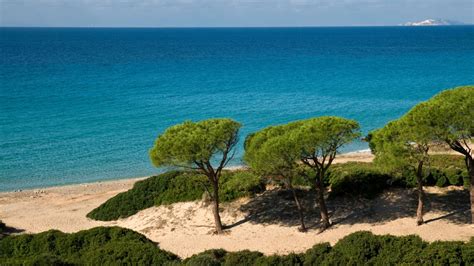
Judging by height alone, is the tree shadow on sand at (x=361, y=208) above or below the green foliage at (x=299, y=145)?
below

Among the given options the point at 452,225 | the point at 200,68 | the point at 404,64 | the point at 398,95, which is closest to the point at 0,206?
the point at 452,225

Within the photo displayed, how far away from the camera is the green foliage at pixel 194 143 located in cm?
2250

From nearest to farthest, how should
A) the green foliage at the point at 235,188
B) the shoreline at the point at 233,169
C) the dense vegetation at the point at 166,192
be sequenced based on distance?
the green foliage at the point at 235,188 < the dense vegetation at the point at 166,192 < the shoreline at the point at 233,169

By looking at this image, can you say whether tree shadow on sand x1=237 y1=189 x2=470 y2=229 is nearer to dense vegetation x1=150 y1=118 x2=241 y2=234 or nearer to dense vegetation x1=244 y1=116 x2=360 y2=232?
dense vegetation x1=244 y1=116 x2=360 y2=232

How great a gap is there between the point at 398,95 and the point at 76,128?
4193 centimetres

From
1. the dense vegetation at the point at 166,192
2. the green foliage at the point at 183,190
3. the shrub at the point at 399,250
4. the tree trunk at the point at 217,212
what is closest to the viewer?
the shrub at the point at 399,250

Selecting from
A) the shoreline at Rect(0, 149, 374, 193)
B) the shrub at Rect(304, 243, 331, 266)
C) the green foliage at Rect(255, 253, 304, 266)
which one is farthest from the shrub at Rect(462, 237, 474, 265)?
the shoreline at Rect(0, 149, 374, 193)

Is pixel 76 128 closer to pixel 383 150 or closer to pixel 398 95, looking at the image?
pixel 383 150

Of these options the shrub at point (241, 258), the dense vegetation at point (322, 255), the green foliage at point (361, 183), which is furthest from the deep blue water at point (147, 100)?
the shrub at point (241, 258)

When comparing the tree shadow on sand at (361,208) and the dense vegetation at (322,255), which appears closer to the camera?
the dense vegetation at (322,255)

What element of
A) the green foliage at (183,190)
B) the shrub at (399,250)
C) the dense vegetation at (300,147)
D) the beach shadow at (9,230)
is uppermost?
the dense vegetation at (300,147)

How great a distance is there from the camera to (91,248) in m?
20.7

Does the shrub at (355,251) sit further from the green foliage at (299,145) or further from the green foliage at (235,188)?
the green foliage at (235,188)

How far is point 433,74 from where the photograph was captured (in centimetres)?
8744
